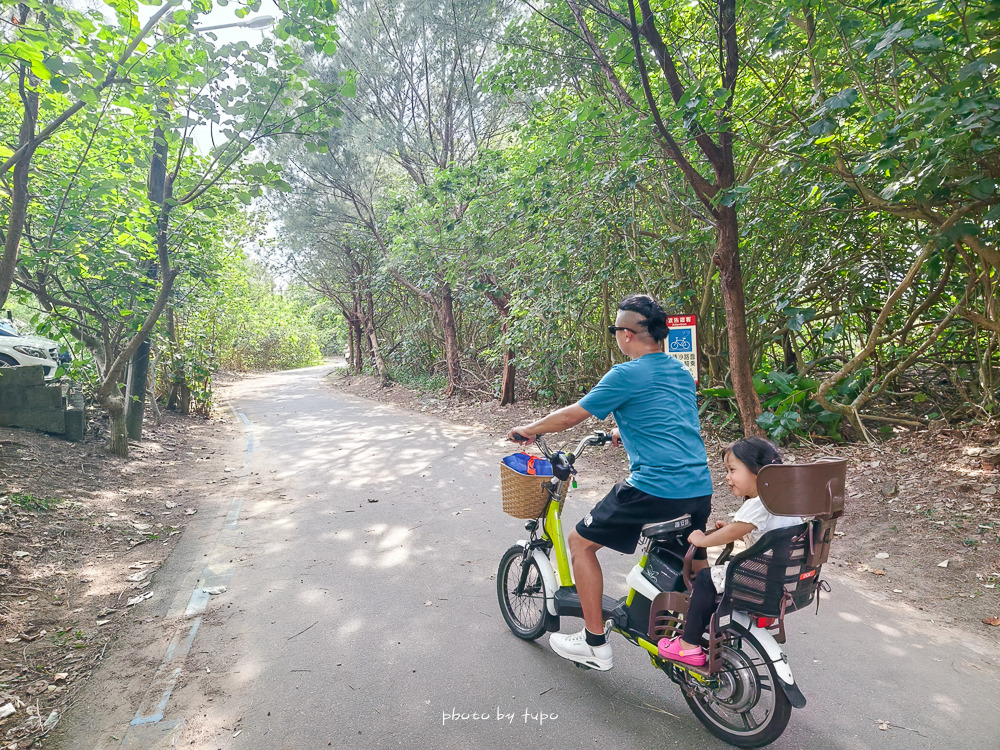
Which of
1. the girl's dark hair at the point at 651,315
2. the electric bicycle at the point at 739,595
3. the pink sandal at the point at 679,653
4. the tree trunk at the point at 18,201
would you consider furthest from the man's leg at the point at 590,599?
the tree trunk at the point at 18,201

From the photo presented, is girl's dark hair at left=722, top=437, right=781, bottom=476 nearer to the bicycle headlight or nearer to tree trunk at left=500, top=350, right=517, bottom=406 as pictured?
tree trunk at left=500, top=350, right=517, bottom=406

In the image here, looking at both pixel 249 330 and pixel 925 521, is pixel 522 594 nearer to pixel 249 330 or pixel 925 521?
pixel 925 521

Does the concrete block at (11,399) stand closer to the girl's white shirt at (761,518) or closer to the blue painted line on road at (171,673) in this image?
the blue painted line on road at (171,673)

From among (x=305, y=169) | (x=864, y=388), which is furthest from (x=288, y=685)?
(x=305, y=169)

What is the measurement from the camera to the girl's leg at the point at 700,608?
8.70 feet

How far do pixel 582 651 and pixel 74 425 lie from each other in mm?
9035

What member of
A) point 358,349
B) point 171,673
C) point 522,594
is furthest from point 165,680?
point 358,349

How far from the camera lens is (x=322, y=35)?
6777 mm

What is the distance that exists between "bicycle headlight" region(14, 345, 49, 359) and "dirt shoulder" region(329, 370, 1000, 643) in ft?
38.4

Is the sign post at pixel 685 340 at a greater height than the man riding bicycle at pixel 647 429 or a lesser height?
greater

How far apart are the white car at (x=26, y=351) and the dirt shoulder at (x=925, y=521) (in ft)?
36.9

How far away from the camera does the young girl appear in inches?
100

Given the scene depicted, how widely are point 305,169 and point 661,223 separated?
13.3 m

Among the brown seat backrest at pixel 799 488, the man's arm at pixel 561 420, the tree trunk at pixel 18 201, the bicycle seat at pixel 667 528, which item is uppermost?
the tree trunk at pixel 18 201
